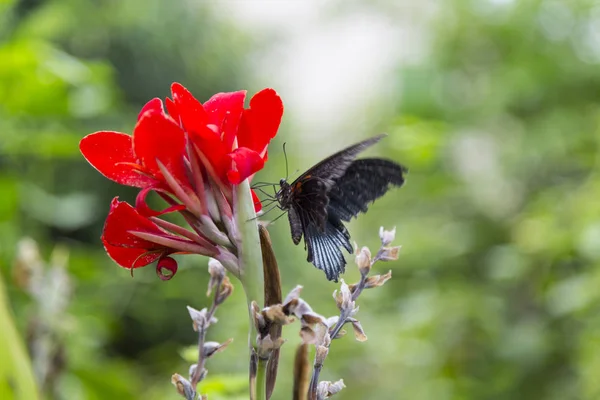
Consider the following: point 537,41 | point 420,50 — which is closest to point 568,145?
point 537,41

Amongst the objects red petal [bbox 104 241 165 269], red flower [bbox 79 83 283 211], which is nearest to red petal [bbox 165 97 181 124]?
red flower [bbox 79 83 283 211]

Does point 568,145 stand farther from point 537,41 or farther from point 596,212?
point 596,212

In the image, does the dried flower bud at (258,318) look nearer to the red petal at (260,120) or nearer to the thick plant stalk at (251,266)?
the thick plant stalk at (251,266)

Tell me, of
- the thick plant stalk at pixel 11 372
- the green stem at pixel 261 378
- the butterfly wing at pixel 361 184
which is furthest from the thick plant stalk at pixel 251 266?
the thick plant stalk at pixel 11 372

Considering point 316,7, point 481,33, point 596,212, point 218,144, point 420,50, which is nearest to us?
point 218,144

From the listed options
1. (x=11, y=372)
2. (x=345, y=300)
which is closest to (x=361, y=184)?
(x=345, y=300)

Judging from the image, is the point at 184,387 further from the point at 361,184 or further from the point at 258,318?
the point at 361,184

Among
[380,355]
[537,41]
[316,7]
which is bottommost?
[380,355]
